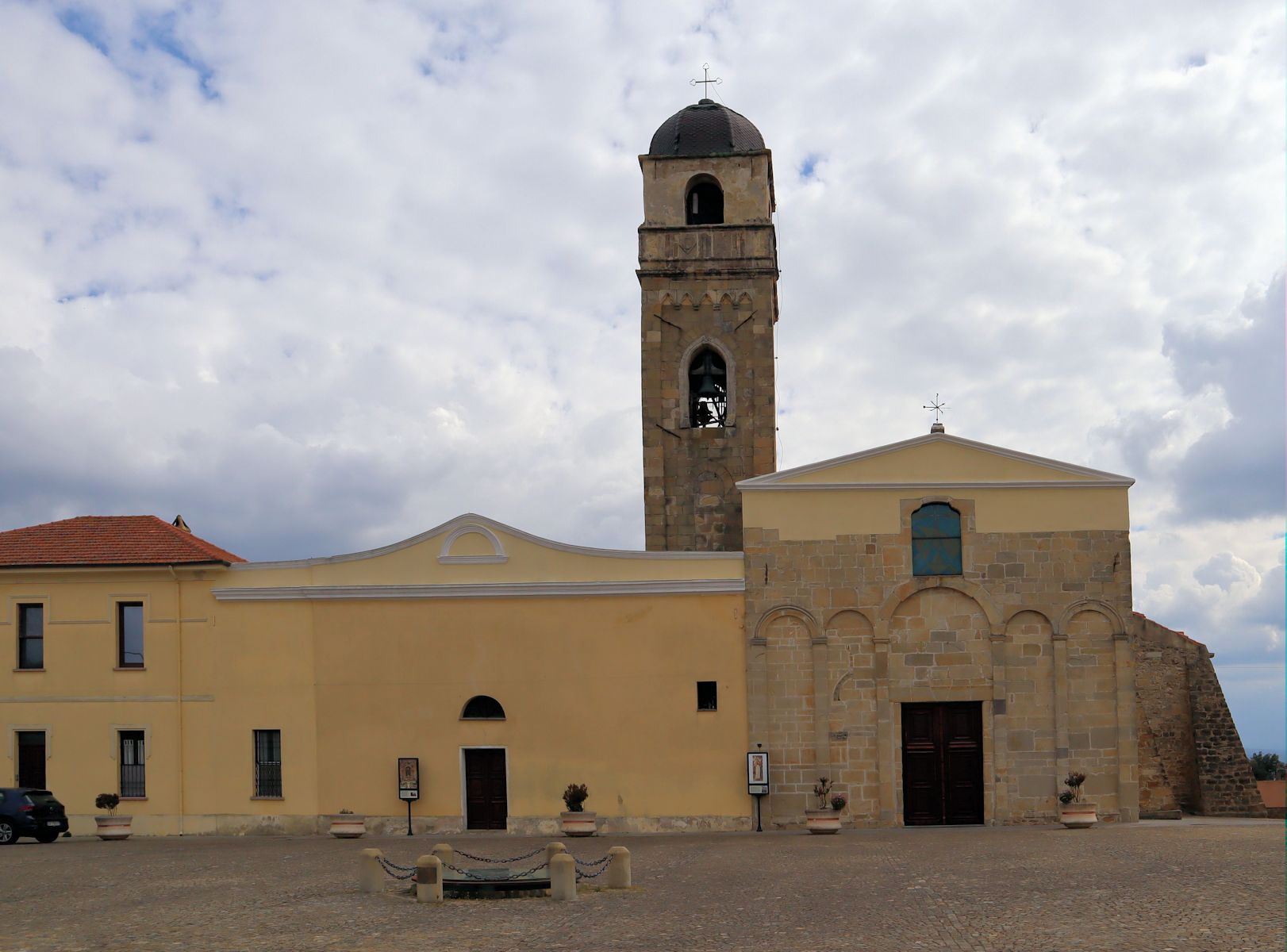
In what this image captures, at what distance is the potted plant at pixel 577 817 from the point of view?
2709cm

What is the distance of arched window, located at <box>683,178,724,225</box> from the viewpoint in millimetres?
34969

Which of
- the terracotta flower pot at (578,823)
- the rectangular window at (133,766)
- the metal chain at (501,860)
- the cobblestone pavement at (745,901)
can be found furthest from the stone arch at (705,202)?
the rectangular window at (133,766)

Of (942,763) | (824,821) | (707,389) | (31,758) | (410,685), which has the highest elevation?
(707,389)

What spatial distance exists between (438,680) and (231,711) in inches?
183

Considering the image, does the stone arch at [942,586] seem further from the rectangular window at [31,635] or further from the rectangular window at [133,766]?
the rectangular window at [31,635]

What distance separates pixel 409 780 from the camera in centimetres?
2814

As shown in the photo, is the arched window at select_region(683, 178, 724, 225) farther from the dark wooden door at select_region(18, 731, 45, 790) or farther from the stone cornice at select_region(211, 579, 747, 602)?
the dark wooden door at select_region(18, 731, 45, 790)

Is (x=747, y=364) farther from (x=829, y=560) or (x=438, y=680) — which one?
(x=438, y=680)

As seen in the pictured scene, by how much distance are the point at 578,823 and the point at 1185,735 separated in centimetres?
1455

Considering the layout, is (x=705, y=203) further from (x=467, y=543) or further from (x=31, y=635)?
(x=31, y=635)

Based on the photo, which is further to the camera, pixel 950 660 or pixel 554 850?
pixel 950 660

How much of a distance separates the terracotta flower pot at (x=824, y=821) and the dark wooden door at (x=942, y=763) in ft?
6.98

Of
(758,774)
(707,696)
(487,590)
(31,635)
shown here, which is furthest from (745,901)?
(31,635)

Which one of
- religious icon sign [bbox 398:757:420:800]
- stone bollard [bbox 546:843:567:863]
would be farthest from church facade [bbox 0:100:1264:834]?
stone bollard [bbox 546:843:567:863]
